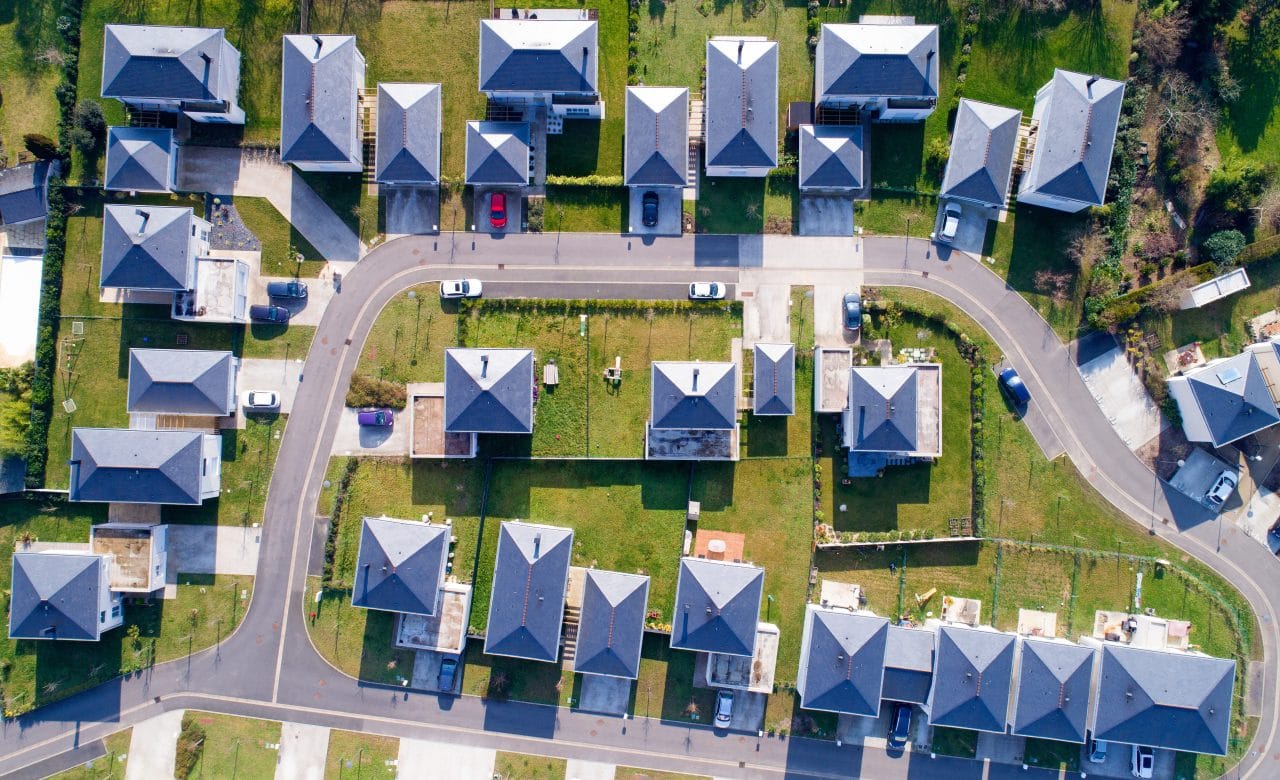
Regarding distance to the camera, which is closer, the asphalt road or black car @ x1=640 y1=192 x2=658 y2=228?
black car @ x1=640 y1=192 x2=658 y2=228

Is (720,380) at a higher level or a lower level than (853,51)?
lower

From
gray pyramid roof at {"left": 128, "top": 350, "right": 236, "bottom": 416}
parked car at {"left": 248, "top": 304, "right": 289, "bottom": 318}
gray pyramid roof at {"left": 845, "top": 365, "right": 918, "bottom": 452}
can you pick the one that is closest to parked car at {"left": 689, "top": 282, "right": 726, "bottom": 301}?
gray pyramid roof at {"left": 845, "top": 365, "right": 918, "bottom": 452}

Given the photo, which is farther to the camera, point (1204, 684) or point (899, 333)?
point (899, 333)

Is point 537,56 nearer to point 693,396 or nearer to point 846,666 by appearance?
point 693,396

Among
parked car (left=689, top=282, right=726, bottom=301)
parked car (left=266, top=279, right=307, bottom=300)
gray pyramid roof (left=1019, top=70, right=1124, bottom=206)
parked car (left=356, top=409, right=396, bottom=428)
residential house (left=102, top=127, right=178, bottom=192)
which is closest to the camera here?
gray pyramid roof (left=1019, top=70, right=1124, bottom=206)

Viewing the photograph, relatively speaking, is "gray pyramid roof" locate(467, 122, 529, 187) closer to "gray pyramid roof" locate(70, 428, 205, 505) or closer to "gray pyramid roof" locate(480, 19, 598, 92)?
"gray pyramid roof" locate(480, 19, 598, 92)

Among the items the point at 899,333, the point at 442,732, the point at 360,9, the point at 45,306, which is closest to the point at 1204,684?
the point at 899,333

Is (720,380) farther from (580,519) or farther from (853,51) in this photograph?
(853,51)
